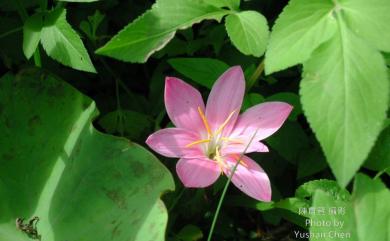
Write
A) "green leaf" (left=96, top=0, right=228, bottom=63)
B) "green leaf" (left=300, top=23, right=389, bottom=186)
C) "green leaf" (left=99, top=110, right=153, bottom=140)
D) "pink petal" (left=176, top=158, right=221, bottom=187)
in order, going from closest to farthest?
"green leaf" (left=300, top=23, right=389, bottom=186) < "green leaf" (left=96, top=0, right=228, bottom=63) < "pink petal" (left=176, top=158, right=221, bottom=187) < "green leaf" (left=99, top=110, right=153, bottom=140)

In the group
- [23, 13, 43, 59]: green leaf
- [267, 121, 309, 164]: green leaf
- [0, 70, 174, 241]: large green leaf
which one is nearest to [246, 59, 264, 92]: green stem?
[267, 121, 309, 164]: green leaf

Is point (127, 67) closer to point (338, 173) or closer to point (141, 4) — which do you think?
point (141, 4)

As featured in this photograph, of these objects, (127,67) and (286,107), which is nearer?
(286,107)

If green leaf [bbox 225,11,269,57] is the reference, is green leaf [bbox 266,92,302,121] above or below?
below

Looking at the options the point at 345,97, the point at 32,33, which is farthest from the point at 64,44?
the point at 345,97

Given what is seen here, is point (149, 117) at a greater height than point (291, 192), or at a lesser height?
greater

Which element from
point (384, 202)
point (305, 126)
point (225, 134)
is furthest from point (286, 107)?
point (305, 126)

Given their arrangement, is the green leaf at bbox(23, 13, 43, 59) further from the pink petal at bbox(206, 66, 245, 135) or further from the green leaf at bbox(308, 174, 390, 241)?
the green leaf at bbox(308, 174, 390, 241)
